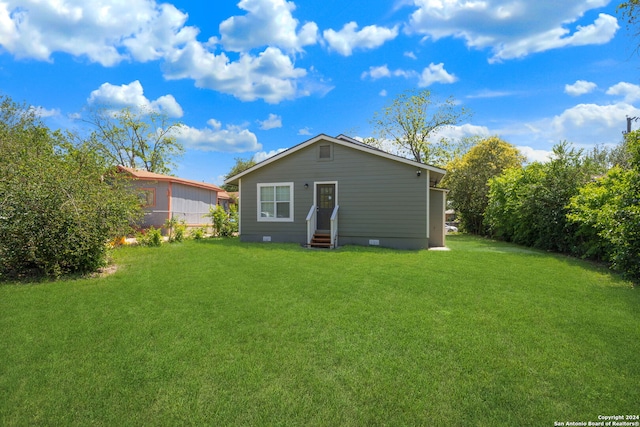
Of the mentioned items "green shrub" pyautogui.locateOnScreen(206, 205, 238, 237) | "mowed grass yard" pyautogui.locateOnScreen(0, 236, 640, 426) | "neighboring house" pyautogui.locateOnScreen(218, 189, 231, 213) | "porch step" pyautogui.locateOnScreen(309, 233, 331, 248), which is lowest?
"mowed grass yard" pyautogui.locateOnScreen(0, 236, 640, 426)

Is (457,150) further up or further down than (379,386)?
further up

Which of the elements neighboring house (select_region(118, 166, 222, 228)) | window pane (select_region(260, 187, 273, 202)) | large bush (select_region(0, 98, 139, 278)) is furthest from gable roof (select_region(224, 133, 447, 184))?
large bush (select_region(0, 98, 139, 278))

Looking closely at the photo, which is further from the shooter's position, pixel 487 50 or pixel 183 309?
pixel 487 50

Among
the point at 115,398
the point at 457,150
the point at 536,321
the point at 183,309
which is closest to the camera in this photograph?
the point at 115,398

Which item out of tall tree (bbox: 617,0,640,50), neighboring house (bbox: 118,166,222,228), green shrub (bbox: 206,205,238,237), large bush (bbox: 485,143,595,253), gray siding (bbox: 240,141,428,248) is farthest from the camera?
neighboring house (bbox: 118,166,222,228)

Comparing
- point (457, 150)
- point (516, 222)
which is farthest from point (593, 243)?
point (457, 150)

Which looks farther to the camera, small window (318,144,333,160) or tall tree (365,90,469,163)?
tall tree (365,90,469,163)

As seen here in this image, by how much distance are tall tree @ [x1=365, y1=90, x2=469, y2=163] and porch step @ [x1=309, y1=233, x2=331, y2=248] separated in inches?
716

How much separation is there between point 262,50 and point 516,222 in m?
12.9

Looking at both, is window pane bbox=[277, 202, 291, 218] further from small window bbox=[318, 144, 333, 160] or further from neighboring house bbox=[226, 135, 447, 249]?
small window bbox=[318, 144, 333, 160]

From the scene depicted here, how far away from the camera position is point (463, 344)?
10.6 ft

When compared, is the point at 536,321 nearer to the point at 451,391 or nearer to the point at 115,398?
the point at 451,391

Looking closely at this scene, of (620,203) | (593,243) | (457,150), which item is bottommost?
(593,243)

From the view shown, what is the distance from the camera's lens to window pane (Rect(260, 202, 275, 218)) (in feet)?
40.2
